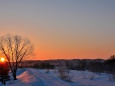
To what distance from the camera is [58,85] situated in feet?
87.3

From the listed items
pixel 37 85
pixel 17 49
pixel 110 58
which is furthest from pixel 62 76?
pixel 110 58

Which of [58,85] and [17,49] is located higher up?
[17,49]

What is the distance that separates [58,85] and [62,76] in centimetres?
1367

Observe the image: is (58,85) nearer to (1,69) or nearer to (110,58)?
(1,69)

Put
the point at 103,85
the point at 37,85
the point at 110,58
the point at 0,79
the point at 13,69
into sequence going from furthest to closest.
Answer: the point at 110,58 < the point at 13,69 < the point at 0,79 < the point at 103,85 < the point at 37,85

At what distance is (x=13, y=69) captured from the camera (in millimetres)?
45719

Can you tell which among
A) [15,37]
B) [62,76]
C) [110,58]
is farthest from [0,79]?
[110,58]

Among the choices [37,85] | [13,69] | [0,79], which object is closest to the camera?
[37,85]

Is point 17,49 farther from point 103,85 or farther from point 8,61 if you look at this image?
point 103,85

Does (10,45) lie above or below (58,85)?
above

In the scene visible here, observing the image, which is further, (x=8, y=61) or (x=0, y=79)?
(x=8, y=61)

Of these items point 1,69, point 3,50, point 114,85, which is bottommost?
point 114,85

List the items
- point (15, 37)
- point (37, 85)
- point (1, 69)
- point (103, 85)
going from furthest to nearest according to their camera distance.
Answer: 1. point (15, 37)
2. point (1, 69)
3. point (103, 85)
4. point (37, 85)

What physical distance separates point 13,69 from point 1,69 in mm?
6672
